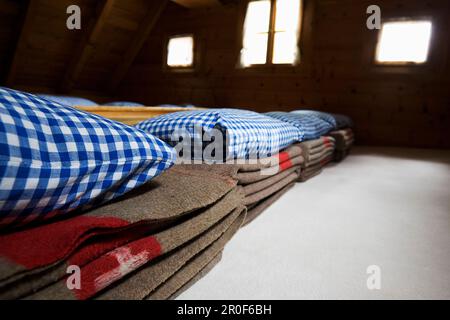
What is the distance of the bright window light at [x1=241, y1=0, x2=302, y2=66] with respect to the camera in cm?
444

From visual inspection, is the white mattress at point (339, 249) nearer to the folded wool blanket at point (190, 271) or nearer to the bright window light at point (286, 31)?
the folded wool blanket at point (190, 271)

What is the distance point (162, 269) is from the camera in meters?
0.55

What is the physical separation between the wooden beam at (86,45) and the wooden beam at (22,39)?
767mm

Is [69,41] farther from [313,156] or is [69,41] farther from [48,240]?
[48,240]

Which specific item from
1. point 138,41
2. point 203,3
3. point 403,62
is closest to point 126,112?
point 203,3

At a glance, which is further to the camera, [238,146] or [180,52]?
[180,52]

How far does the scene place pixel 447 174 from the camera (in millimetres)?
2174

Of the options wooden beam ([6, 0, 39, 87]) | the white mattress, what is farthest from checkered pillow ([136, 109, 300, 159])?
wooden beam ([6, 0, 39, 87])

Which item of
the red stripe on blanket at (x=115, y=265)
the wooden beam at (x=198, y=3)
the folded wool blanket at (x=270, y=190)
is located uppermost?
the wooden beam at (x=198, y=3)

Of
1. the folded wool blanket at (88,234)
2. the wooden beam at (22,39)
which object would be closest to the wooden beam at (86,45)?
the wooden beam at (22,39)

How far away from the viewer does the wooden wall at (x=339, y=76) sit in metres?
3.81

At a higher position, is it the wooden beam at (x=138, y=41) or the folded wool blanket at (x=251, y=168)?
the wooden beam at (x=138, y=41)

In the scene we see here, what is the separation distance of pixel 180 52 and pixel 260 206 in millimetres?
4994
